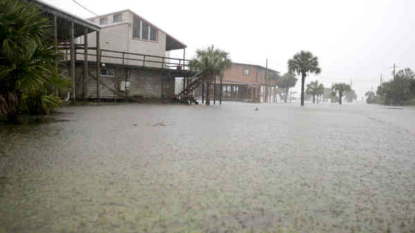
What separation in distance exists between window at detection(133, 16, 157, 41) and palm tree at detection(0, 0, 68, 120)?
2085 cm

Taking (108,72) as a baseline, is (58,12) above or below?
above

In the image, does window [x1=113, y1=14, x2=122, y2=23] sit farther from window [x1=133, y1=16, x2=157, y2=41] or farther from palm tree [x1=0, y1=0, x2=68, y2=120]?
palm tree [x1=0, y1=0, x2=68, y2=120]

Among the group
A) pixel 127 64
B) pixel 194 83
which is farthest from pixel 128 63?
pixel 194 83

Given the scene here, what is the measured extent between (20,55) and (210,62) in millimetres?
20684

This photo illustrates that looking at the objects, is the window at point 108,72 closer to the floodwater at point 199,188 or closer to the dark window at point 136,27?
the dark window at point 136,27

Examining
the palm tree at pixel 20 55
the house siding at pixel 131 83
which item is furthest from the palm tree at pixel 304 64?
the palm tree at pixel 20 55

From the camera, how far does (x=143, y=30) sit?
28703 millimetres

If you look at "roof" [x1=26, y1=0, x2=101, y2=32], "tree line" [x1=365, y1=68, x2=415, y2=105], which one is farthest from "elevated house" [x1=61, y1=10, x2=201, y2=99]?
"tree line" [x1=365, y1=68, x2=415, y2=105]

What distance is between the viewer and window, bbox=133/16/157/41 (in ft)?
92.6

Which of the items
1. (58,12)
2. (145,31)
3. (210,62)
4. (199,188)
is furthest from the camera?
(145,31)

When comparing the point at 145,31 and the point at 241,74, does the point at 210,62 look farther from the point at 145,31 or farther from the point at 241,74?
the point at 241,74

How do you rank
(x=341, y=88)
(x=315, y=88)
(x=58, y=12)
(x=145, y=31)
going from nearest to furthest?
(x=58, y=12), (x=145, y=31), (x=341, y=88), (x=315, y=88)

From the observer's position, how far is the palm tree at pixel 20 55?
712cm

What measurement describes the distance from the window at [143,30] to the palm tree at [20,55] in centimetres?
2085
